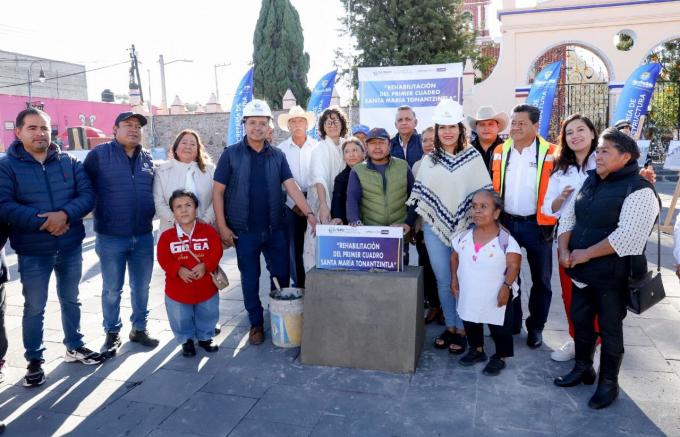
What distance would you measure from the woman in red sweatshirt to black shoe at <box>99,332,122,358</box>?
1.65 feet

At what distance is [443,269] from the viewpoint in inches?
154

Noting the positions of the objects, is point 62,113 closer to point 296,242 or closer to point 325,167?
point 296,242

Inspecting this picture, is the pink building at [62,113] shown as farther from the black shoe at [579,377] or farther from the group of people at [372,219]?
the black shoe at [579,377]

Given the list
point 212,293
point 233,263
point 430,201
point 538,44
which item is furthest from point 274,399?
point 538,44

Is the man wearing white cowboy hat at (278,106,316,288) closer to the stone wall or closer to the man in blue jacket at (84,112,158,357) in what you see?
the man in blue jacket at (84,112,158,357)

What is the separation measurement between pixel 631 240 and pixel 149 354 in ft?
11.6

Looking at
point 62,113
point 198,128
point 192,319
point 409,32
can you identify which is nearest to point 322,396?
point 192,319

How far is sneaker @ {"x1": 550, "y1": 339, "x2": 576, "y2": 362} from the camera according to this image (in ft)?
12.1

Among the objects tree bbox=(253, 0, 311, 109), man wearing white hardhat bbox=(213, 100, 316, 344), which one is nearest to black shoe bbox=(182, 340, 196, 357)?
man wearing white hardhat bbox=(213, 100, 316, 344)

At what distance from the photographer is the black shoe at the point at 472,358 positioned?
367 cm

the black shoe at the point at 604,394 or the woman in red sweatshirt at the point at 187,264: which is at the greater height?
the woman in red sweatshirt at the point at 187,264

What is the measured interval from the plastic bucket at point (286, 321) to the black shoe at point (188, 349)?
0.65 metres


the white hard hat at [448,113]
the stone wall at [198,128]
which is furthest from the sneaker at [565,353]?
the stone wall at [198,128]

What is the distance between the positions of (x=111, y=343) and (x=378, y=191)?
2.49 metres
